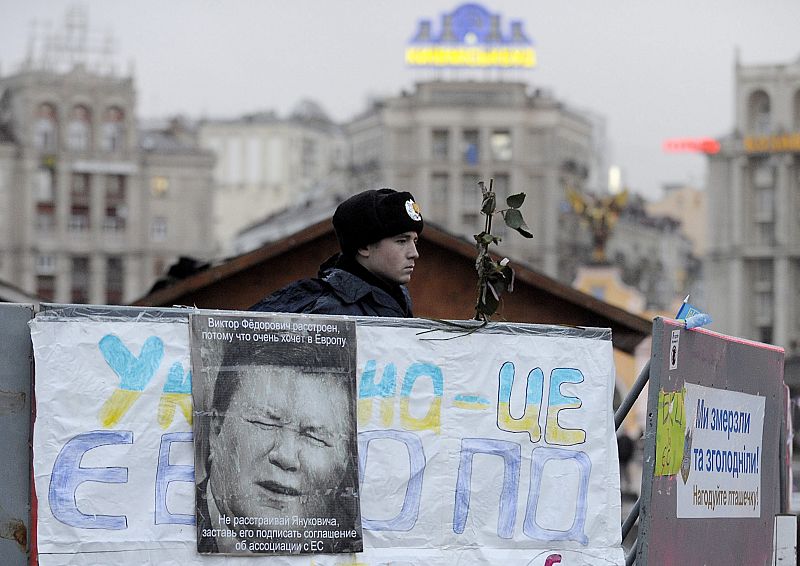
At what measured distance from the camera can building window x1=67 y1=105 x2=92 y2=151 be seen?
113938 millimetres

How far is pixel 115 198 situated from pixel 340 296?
359 ft

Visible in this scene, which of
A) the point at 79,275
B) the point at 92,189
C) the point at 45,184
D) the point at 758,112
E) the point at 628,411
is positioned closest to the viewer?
the point at 628,411

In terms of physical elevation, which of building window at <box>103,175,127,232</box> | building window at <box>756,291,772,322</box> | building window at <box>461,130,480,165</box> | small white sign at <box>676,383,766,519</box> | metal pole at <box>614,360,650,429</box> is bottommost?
small white sign at <box>676,383,766,519</box>

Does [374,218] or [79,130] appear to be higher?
[79,130]

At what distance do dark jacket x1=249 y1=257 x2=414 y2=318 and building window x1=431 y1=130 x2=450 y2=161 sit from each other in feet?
368

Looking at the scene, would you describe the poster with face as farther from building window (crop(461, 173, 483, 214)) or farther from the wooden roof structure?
building window (crop(461, 173, 483, 214))

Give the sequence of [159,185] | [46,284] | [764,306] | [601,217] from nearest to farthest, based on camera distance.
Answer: [601,217] < [46,284] < [159,185] < [764,306]

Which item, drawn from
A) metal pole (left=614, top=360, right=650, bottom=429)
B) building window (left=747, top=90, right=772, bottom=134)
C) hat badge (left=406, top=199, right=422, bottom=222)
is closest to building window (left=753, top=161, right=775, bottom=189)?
building window (left=747, top=90, right=772, bottom=134)

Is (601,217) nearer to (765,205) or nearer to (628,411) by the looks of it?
(765,205)

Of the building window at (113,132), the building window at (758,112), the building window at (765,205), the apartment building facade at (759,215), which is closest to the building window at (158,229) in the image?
the building window at (113,132)

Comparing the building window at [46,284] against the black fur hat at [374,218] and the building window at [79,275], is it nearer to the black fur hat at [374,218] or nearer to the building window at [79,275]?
the building window at [79,275]

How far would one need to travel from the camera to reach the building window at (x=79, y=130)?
11394 centimetres

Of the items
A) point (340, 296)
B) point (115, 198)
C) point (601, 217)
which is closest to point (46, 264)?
point (115, 198)

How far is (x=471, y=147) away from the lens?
118 meters
